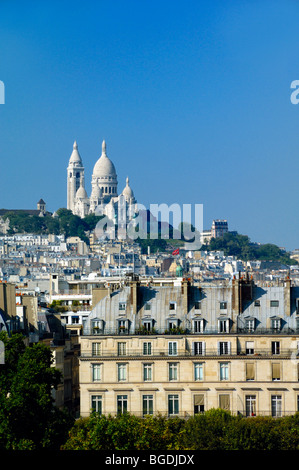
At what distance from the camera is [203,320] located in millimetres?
41094

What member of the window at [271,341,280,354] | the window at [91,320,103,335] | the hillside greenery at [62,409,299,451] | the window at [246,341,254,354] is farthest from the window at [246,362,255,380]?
the window at [91,320,103,335]

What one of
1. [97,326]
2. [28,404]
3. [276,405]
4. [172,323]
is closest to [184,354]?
[172,323]

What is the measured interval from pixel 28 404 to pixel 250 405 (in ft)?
23.1

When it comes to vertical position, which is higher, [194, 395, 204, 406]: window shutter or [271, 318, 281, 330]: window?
[271, 318, 281, 330]: window

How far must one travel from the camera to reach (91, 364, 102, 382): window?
40188 millimetres

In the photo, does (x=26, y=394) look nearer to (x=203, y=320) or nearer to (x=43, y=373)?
(x=43, y=373)

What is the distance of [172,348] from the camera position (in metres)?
40.5

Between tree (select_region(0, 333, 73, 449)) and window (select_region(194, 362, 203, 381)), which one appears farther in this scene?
window (select_region(194, 362, 203, 381))

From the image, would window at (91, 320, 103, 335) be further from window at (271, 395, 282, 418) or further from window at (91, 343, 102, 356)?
window at (271, 395, 282, 418)

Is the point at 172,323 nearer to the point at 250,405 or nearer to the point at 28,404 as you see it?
the point at 250,405

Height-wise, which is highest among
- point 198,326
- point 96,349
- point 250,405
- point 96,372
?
point 198,326

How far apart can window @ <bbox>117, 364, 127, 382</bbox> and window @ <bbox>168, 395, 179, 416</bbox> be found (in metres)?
1.29
